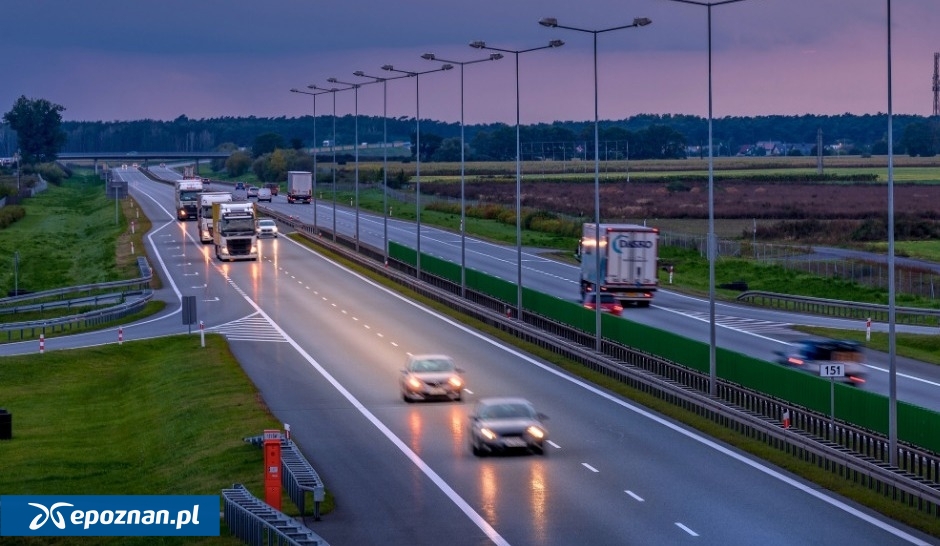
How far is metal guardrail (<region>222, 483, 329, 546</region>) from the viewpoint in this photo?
2289 centimetres

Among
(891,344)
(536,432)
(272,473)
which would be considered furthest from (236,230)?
(891,344)

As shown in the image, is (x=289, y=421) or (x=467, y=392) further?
(x=467, y=392)

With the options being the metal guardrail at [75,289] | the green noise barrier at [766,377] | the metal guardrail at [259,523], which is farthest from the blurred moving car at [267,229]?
the metal guardrail at [259,523]

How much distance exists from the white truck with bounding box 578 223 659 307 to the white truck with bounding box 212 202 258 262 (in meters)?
30.8

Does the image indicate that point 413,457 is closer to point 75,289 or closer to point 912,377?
point 912,377

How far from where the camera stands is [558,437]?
36.2 meters

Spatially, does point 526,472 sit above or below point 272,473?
below

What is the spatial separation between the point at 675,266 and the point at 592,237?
26599 mm

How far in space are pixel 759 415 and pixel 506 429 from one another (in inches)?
303

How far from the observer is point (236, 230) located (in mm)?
91625

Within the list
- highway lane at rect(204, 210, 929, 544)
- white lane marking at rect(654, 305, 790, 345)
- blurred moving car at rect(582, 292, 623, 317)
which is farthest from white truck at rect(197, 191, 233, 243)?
highway lane at rect(204, 210, 929, 544)

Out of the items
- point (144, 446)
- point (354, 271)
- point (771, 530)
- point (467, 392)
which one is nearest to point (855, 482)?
point (771, 530)

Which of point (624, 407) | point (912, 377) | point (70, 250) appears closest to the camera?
point (624, 407)

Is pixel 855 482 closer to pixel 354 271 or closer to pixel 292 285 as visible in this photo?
pixel 292 285
